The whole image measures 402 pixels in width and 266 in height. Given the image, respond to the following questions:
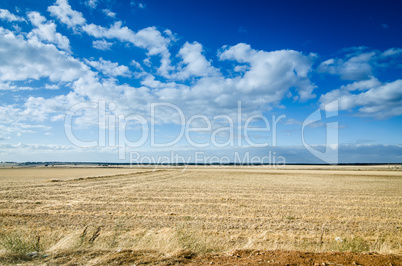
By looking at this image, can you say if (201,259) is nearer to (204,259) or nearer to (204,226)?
(204,259)

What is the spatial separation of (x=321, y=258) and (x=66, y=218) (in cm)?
1273

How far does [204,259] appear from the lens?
7.14 m

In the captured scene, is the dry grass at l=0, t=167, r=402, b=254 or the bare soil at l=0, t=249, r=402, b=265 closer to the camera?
the bare soil at l=0, t=249, r=402, b=265

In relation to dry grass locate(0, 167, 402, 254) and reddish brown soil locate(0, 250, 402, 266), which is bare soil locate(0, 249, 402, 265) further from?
dry grass locate(0, 167, 402, 254)

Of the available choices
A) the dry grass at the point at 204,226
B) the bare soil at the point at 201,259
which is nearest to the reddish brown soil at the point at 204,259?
the bare soil at the point at 201,259

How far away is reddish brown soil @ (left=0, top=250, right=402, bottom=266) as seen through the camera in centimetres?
654

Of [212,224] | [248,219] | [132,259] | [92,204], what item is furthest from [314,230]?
[92,204]

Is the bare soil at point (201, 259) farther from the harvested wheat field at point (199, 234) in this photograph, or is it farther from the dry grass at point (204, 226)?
the dry grass at point (204, 226)

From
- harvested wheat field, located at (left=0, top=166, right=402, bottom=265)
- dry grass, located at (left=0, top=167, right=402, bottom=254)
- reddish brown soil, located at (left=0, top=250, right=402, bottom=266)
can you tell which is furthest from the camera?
dry grass, located at (left=0, top=167, right=402, bottom=254)

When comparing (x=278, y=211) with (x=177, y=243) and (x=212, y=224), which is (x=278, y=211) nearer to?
(x=212, y=224)

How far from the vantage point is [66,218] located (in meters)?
13.3

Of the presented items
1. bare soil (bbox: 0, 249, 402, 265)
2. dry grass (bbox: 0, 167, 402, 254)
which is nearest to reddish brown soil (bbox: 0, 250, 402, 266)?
bare soil (bbox: 0, 249, 402, 265)

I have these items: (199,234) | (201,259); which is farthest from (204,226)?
(201,259)

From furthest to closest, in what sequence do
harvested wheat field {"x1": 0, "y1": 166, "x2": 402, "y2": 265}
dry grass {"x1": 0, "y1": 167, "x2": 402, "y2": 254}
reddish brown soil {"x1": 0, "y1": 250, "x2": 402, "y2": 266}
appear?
dry grass {"x1": 0, "y1": 167, "x2": 402, "y2": 254} → harvested wheat field {"x1": 0, "y1": 166, "x2": 402, "y2": 265} → reddish brown soil {"x1": 0, "y1": 250, "x2": 402, "y2": 266}
